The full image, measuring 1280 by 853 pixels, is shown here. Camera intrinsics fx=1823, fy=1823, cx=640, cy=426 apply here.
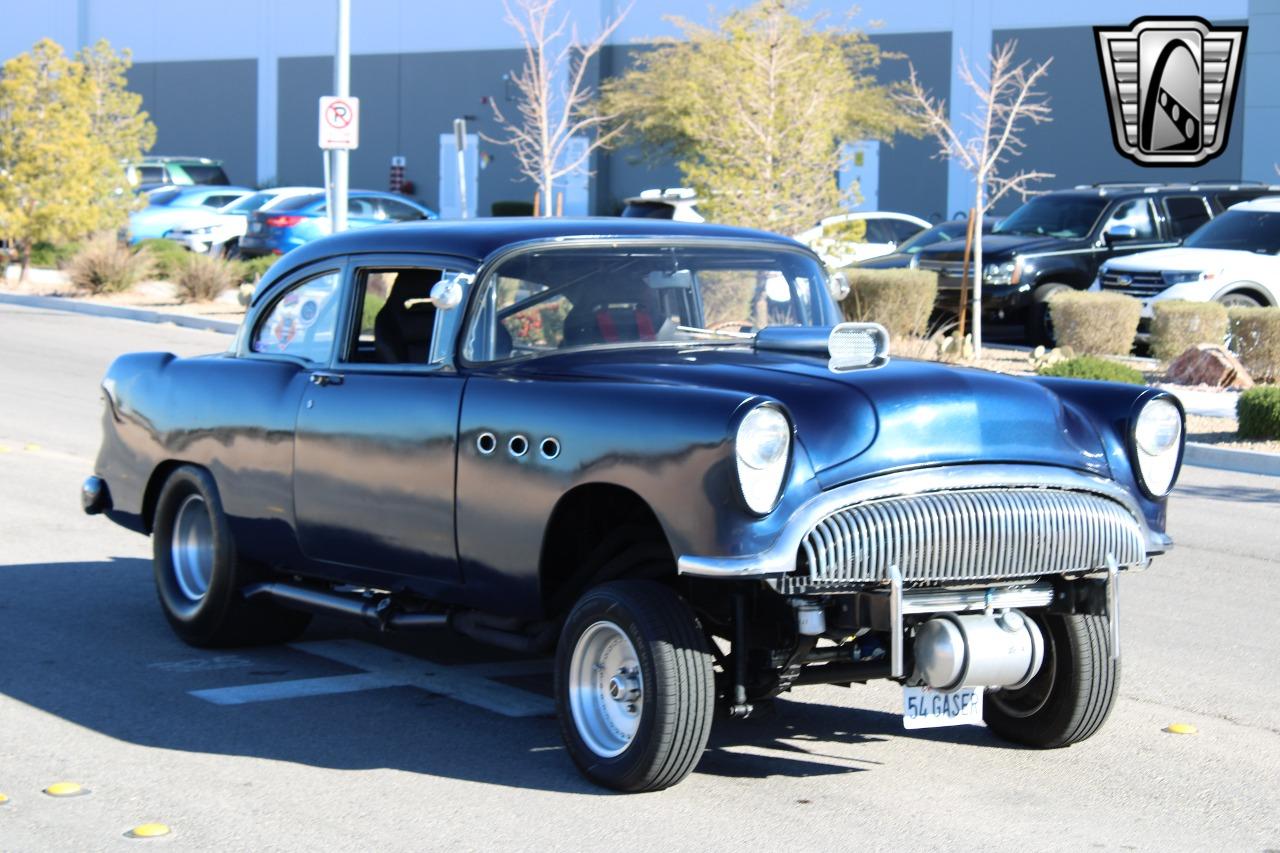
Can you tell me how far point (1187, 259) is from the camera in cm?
2097

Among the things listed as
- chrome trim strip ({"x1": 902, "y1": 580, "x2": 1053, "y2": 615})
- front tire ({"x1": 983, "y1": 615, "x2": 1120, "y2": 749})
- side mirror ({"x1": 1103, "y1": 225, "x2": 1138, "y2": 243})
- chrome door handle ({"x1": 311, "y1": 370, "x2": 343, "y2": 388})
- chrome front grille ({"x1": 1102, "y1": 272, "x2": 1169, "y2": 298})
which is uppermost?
side mirror ({"x1": 1103, "y1": 225, "x2": 1138, "y2": 243})

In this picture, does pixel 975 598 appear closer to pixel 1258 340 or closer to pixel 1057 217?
pixel 1258 340

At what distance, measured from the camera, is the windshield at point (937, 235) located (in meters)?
25.1

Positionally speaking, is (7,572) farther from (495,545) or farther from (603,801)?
(603,801)

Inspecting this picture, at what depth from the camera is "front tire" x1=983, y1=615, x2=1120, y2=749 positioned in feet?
19.7

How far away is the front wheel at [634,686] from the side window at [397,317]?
159 cm

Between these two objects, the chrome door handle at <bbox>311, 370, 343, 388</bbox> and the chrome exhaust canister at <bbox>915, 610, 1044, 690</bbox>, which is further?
the chrome door handle at <bbox>311, 370, 343, 388</bbox>

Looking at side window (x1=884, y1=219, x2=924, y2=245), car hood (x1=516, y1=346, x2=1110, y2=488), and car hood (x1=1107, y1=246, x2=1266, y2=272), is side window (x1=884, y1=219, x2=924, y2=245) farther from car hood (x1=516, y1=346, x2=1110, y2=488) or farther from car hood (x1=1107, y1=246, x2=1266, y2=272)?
car hood (x1=516, y1=346, x2=1110, y2=488)

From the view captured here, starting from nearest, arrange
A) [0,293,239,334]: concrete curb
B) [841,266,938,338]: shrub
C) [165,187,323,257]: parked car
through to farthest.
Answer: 1. [841,266,938,338]: shrub
2. [0,293,239,334]: concrete curb
3. [165,187,323,257]: parked car

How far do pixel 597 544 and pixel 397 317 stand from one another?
1.49 m

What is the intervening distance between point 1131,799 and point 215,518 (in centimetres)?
377

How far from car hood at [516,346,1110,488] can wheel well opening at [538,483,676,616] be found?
0.41 m

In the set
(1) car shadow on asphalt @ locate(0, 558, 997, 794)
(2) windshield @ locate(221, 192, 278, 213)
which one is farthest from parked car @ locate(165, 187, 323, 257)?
(1) car shadow on asphalt @ locate(0, 558, 997, 794)

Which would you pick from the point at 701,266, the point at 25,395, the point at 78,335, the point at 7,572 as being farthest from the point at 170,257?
the point at 701,266
